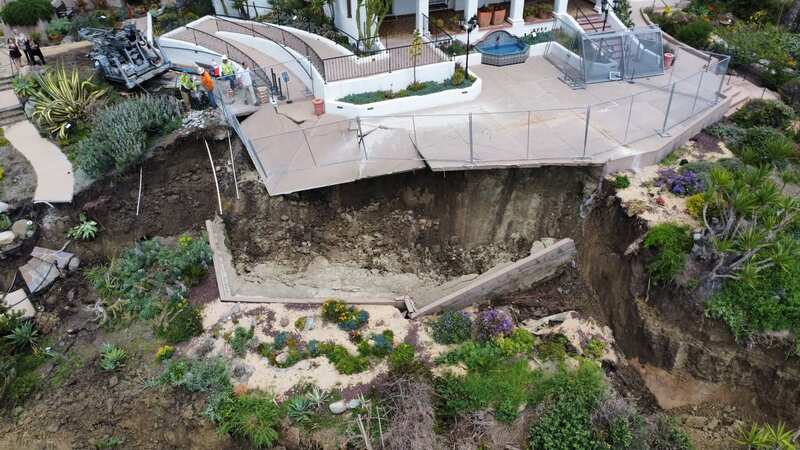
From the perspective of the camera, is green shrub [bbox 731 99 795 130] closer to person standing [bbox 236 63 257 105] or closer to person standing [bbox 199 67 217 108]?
person standing [bbox 236 63 257 105]

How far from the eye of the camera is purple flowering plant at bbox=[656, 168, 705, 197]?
598 inches

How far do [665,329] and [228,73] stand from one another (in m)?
17.2

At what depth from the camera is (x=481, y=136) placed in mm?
16578

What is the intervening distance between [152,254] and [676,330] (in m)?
14.9

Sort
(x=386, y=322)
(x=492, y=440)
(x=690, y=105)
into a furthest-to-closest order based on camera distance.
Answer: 1. (x=690, y=105)
2. (x=386, y=322)
3. (x=492, y=440)

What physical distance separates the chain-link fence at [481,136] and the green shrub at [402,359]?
5.58 metres

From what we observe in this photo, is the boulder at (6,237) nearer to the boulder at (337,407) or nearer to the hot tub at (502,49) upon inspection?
the boulder at (337,407)

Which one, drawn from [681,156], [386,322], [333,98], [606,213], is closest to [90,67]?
[333,98]

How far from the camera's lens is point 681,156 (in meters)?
16.6

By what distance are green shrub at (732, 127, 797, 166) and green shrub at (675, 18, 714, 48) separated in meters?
7.44

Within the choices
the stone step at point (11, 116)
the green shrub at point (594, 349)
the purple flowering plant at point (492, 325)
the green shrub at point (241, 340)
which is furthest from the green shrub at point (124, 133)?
the green shrub at point (594, 349)

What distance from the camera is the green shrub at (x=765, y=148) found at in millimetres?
15352

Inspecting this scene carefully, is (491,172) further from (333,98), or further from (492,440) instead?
(492,440)

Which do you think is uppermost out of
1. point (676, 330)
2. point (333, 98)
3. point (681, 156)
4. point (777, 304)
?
point (333, 98)
